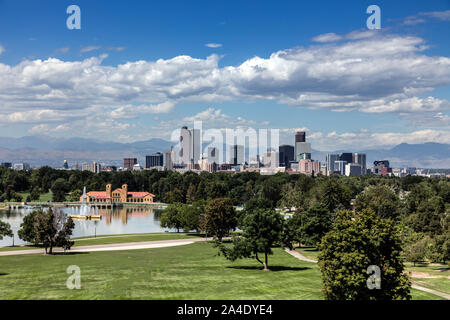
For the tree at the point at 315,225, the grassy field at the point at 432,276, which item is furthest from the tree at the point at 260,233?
the tree at the point at 315,225

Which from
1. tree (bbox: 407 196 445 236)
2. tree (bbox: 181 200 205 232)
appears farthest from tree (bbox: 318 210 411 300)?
Result: tree (bbox: 181 200 205 232)

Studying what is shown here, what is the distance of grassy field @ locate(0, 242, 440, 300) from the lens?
2905 centimetres

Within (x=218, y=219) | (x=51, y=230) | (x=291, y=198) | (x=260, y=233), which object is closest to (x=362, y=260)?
(x=260, y=233)

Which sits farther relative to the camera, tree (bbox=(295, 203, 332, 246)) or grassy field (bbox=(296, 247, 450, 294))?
tree (bbox=(295, 203, 332, 246))

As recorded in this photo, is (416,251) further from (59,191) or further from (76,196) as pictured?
(59,191)

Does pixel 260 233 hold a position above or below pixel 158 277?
above

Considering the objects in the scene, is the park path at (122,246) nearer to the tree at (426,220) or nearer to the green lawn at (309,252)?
the green lawn at (309,252)

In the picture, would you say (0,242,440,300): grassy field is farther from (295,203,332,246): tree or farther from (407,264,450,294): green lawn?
(295,203,332,246): tree

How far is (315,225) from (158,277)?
92.9 ft

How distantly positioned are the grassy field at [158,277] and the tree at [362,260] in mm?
4035

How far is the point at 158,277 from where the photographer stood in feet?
115

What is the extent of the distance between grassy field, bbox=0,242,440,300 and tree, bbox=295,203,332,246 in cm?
795

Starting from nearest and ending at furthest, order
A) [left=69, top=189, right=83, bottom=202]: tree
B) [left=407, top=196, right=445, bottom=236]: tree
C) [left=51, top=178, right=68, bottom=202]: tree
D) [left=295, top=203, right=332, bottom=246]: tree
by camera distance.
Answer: [left=295, top=203, right=332, bottom=246]: tree, [left=407, top=196, right=445, bottom=236]: tree, [left=51, top=178, right=68, bottom=202]: tree, [left=69, top=189, right=83, bottom=202]: tree
